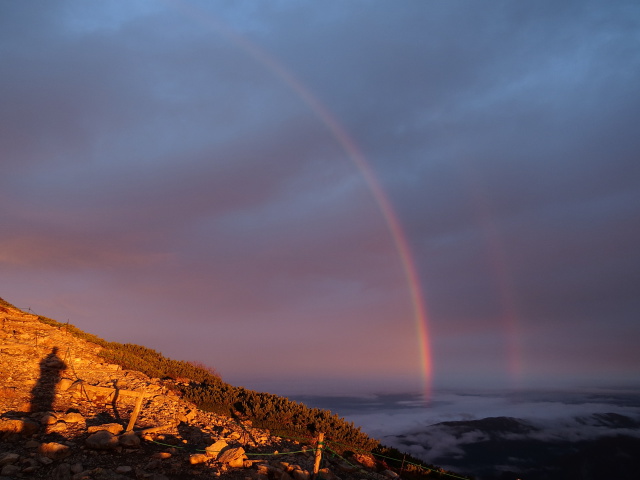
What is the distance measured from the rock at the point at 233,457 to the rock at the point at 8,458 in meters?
5.83

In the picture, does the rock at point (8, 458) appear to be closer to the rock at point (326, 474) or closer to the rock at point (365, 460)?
the rock at point (326, 474)

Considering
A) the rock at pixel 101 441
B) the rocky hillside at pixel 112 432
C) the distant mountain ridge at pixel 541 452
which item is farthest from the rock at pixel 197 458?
the distant mountain ridge at pixel 541 452

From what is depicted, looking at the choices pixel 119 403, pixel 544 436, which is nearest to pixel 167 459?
pixel 119 403

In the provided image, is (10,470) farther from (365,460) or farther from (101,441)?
(365,460)

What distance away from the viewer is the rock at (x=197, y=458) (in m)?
13.0

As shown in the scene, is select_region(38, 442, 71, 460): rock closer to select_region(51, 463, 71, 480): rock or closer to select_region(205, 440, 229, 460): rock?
select_region(51, 463, 71, 480): rock

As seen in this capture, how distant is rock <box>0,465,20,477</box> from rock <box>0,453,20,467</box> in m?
0.22

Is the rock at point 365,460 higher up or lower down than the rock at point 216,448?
lower down

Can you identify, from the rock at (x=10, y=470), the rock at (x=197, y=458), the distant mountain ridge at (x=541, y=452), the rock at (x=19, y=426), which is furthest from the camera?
the distant mountain ridge at (x=541, y=452)

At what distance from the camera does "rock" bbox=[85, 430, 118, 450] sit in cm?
1269

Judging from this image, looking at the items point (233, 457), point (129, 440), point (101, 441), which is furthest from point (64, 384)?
point (233, 457)

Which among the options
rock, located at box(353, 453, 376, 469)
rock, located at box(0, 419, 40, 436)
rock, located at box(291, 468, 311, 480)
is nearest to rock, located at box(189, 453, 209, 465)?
rock, located at box(291, 468, 311, 480)

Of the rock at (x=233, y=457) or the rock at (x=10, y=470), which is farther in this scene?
the rock at (x=233, y=457)

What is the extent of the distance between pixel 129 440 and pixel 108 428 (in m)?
1.26
